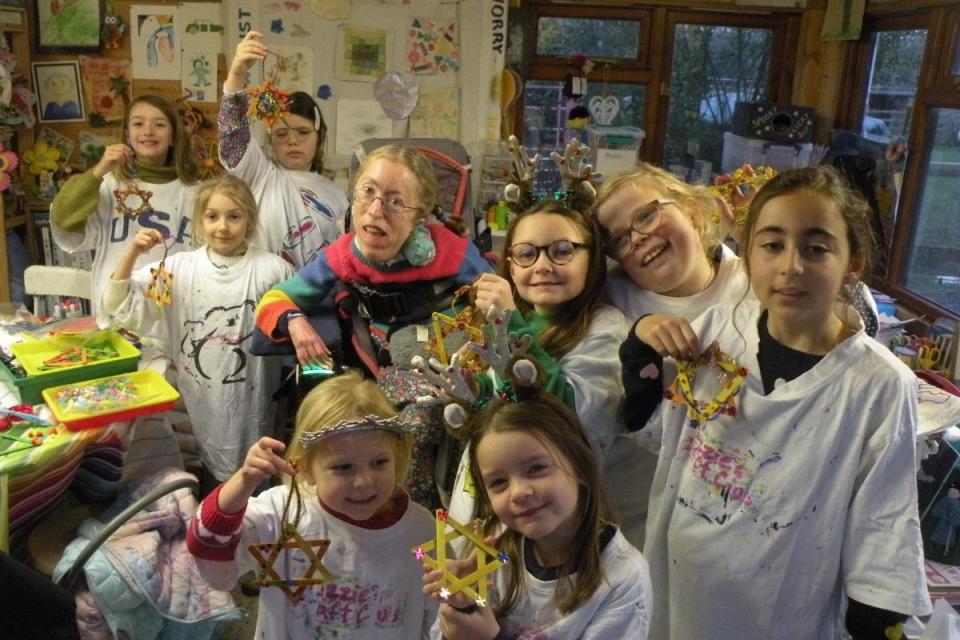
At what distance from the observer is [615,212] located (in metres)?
1.59

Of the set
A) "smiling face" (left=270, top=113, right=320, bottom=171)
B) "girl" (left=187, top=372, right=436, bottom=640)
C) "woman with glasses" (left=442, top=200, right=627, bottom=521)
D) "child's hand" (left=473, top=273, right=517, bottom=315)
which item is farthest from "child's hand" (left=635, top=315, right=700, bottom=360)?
"smiling face" (left=270, top=113, right=320, bottom=171)

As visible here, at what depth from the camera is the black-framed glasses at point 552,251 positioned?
4.99 feet

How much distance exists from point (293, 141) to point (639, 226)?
4.82 feet

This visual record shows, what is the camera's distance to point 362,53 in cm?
382

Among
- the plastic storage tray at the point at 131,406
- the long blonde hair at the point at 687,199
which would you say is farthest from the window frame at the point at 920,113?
the plastic storage tray at the point at 131,406

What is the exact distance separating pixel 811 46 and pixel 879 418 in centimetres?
320

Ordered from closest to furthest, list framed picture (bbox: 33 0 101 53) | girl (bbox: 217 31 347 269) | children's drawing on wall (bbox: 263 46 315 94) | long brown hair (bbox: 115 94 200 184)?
girl (bbox: 217 31 347 269), long brown hair (bbox: 115 94 200 184), framed picture (bbox: 33 0 101 53), children's drawing on wall (bbox: 263 46 315 94)

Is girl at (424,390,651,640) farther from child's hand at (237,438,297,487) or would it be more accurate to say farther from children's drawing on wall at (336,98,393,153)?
children's drawing on wall at (336,98,393,153)

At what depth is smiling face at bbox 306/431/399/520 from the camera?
1.34 metres

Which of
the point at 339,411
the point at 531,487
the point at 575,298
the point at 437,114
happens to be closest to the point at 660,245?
the point at 575,298

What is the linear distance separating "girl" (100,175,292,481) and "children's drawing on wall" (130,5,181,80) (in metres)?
1.67

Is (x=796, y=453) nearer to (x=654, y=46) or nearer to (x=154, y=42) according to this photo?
(x=654, y=46)

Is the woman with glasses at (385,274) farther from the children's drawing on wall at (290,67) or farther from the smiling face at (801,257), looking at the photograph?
the children's drawing on wall at (290,67)

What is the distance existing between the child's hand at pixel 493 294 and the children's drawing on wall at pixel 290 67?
2.62 m
